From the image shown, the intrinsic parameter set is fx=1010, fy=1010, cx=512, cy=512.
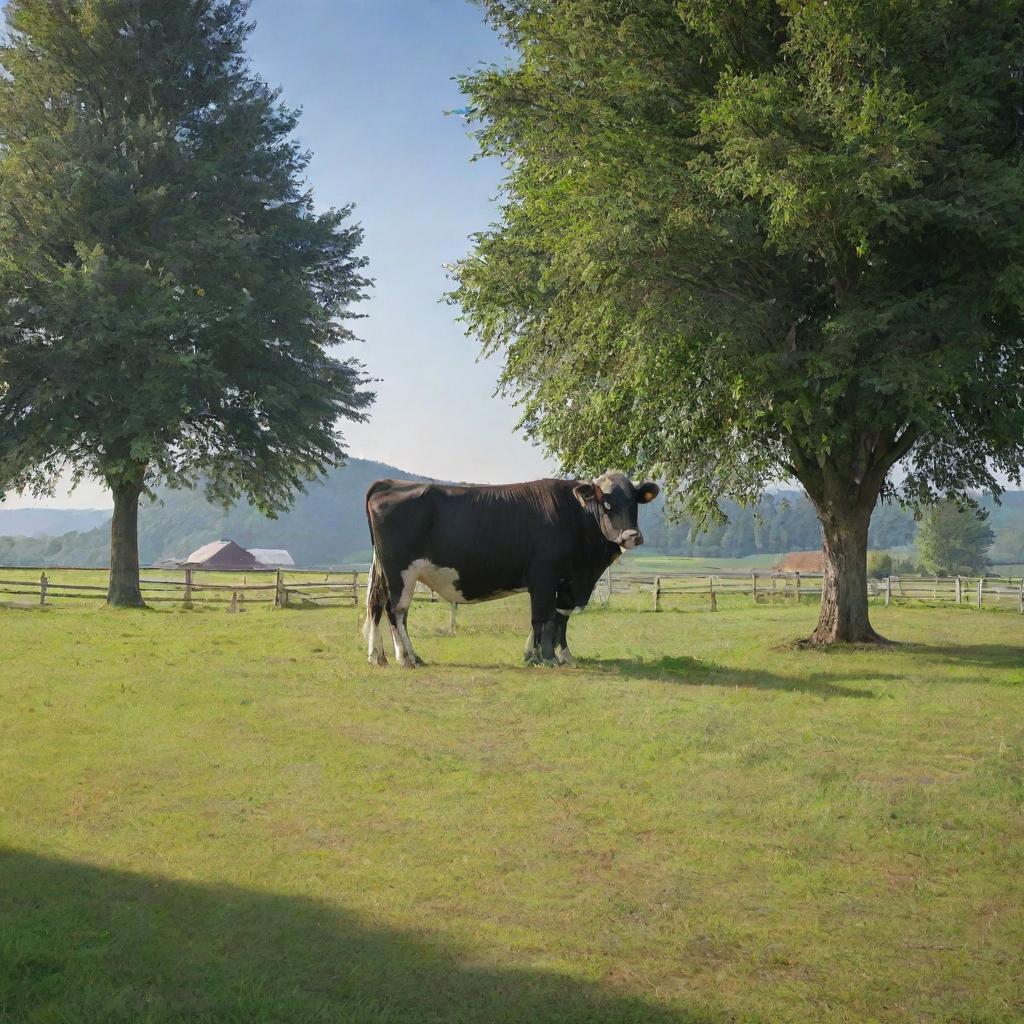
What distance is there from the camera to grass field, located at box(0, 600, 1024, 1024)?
443 cm

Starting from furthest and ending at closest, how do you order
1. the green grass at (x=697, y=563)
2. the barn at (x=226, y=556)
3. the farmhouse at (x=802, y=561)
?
the green grass at (x=697, y=563) < the farmhouse at (x=802, y=561) < the barn at (x=226, y=556)

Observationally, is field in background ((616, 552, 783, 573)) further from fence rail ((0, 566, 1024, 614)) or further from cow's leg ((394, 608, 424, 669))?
cow's leg ((394, 608, 424, 669))

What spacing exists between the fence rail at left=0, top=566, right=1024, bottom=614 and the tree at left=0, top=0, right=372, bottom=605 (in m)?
2.66

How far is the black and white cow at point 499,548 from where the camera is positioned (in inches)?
580

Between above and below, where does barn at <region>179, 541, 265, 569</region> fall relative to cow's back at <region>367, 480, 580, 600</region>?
below

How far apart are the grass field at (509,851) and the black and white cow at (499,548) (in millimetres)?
2124

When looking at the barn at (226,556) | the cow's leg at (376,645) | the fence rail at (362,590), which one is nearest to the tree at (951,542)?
the fence rail at (362,590)

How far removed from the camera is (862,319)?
15281 mm


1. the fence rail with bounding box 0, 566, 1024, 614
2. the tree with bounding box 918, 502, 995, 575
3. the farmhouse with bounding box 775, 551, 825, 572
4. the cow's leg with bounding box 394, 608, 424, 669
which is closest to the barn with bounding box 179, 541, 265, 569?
the fence rail with bounding box 0, 566, 1024, 614

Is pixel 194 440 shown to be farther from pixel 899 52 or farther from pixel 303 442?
pixel 899 52

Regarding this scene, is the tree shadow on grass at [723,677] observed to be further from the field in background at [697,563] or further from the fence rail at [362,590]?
the field in background at [697,563]

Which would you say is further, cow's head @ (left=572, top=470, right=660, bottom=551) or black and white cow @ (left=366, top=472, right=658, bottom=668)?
black and white cow @ (left=366, top=472, right=658, bottom=668)

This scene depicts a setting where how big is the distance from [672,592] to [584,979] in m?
31.1

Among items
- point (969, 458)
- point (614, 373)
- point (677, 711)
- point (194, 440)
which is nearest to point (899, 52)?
point (614, 373)
